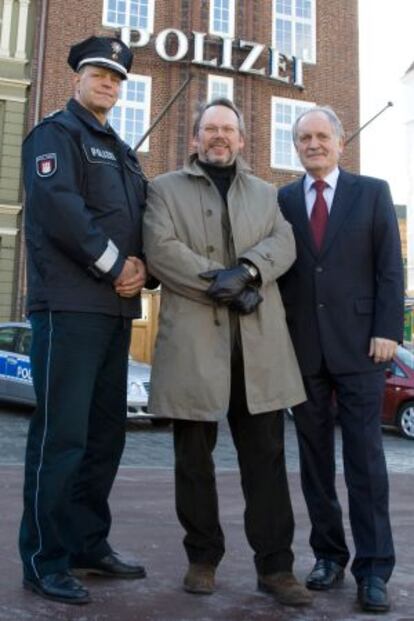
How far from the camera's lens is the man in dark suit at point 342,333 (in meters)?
3.58

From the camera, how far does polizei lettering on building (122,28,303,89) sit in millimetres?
22438

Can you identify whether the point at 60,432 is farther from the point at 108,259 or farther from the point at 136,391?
the point at 136,391

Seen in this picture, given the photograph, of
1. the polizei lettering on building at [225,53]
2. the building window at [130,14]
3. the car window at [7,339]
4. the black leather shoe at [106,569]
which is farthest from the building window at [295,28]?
the black leather shoe at [106,569]

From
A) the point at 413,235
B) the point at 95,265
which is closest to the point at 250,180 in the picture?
the point at 95,265

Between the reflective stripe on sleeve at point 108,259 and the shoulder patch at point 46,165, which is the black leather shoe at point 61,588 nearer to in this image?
the reflective stripe on sleeve at point 108,259

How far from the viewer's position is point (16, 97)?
21.8 m

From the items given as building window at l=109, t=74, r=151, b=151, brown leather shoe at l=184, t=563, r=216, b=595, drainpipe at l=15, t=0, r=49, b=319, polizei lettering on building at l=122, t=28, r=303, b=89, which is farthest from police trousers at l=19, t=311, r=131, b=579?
polizei lettering on building at l=122, t=28, r=303, b=89

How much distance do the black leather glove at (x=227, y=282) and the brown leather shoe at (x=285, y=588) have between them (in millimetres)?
1270

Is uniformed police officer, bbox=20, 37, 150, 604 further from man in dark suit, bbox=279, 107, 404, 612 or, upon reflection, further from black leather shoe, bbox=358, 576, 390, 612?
black leather shoe, bbox=358, 576, 390, 612

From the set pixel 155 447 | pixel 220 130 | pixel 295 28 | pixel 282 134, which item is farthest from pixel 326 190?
pixel 295 28

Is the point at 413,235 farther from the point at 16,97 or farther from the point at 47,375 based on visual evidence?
the point at 47,375

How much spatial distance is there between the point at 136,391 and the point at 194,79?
1359 cm

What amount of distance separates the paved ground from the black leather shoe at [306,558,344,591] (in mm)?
64

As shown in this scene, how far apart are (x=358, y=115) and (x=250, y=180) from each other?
2280 cm
